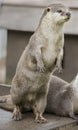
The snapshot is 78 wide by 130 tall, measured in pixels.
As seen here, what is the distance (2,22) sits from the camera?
1304 centimetres

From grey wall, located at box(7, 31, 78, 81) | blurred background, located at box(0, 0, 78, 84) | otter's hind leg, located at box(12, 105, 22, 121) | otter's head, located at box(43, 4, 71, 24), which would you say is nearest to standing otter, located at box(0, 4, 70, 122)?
otter's head, located at box(43, 4, 71, 24)

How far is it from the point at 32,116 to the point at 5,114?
0.29 m

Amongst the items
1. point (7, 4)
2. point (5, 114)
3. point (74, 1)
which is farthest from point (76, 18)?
point (5, 114)

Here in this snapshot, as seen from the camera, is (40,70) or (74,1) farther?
(74,1)

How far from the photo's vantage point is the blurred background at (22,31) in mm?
11938

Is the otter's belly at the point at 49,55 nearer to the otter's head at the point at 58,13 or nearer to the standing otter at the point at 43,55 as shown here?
the standing otter at the point at 43,55

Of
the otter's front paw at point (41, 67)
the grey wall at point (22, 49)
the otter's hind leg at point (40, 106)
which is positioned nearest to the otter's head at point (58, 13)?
the otter's front paw at point (41, 67)

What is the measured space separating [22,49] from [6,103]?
560 cm

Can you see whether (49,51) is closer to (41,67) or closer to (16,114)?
(41,67)

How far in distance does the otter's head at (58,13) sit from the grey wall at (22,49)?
5.27 m

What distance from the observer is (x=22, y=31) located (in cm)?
1276

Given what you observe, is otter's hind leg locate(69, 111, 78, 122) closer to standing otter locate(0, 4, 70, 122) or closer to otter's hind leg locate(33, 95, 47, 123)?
otter's hind leg locate(33, 95, 47, 123)

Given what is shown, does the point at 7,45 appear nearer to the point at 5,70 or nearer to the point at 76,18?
the point at 5,70

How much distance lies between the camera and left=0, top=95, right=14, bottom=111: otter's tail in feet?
23.5
